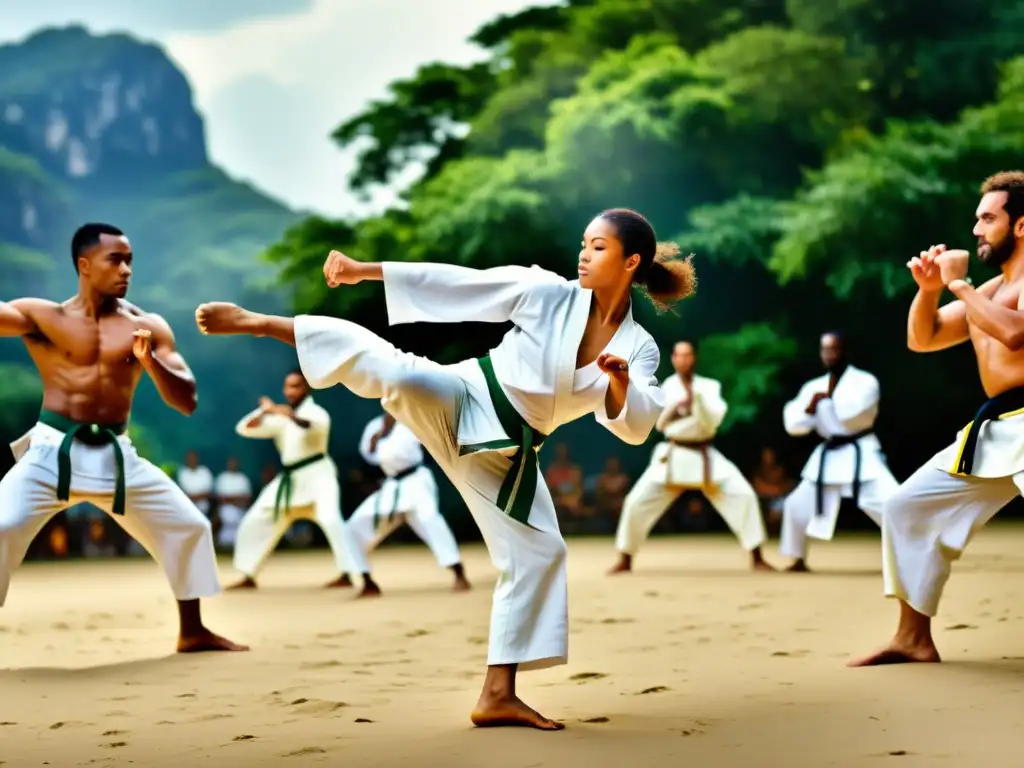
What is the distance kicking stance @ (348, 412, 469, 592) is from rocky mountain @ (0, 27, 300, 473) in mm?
9371

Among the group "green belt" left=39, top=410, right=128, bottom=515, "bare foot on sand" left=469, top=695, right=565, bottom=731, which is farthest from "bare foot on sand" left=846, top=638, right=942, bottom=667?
"green belt" left=39, top=410, right=128, bottom=515

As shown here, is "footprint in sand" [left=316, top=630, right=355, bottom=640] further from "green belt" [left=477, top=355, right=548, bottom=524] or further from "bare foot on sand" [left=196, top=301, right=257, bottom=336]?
"bare foot on sand" [left=196, top=301, right=257, bottom=336]

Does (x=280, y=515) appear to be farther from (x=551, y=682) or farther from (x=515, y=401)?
(x=515, y=401)

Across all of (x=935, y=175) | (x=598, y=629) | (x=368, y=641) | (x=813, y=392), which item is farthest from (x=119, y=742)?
(x=935, y=175)

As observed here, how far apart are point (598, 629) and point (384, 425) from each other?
141 inches

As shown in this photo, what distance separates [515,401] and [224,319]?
919 millimetres

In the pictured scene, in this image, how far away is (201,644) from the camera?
19.7 feet

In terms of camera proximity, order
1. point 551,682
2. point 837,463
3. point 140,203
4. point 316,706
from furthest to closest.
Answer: point 140,203 → point 837,463 → point 551,682 → point 316,706

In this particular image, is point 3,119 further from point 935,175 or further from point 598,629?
point 598,629

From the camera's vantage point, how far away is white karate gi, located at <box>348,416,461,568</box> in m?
9.39

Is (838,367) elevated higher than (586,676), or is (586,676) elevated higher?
(838,367)

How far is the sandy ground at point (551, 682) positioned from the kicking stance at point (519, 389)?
1.11 ft

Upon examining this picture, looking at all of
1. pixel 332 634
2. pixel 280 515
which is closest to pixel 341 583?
pixel 280 515

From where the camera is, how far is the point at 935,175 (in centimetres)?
1641
